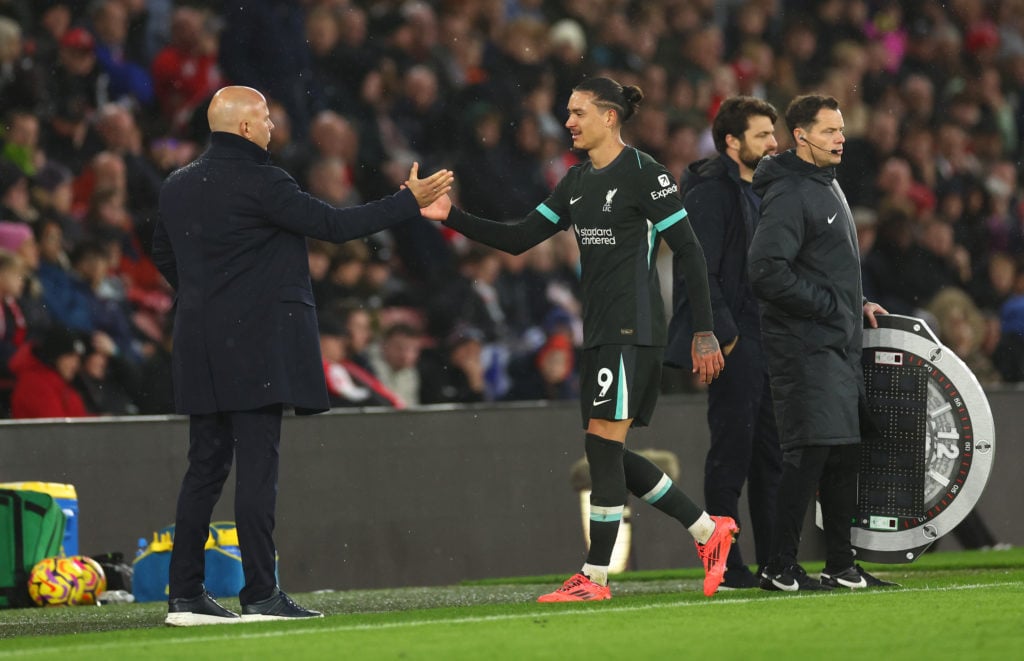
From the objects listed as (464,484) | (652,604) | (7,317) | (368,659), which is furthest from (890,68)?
(368,659)

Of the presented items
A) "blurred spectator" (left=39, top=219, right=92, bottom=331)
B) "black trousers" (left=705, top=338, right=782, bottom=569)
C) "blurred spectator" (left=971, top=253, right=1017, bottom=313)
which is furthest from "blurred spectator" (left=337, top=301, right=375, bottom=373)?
"blurred spectator" (left=971, top=253, right=1017, bottom=313)

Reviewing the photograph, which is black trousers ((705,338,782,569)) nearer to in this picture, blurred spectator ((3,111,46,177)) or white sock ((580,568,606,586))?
white sock ((580,568,606,586))

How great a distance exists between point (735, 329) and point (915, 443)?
870 millimetres

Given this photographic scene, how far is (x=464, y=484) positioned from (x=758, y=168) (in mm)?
3971

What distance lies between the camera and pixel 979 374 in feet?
44.4

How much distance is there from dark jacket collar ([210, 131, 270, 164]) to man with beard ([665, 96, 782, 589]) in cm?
197

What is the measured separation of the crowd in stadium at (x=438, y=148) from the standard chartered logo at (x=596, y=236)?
3771 millimetres

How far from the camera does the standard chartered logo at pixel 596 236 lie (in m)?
6.82

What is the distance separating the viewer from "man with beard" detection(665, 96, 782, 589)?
7633 mm

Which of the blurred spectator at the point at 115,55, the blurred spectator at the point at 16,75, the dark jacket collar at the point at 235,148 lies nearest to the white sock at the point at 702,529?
the dark jacket collar at the point at 235,148

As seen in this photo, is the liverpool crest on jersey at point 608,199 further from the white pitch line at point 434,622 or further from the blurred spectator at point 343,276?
the blurred spectator at point 343,276

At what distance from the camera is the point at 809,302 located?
6.96 metres

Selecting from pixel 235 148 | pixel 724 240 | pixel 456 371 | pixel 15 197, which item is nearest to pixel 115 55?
pixel 15 197

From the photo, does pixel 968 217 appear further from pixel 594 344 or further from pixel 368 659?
pixel 368 659
